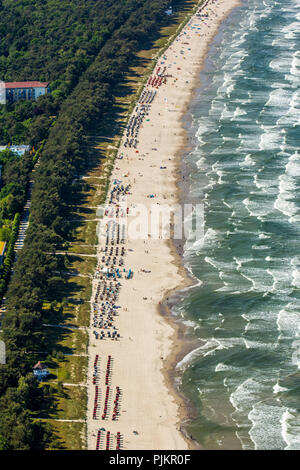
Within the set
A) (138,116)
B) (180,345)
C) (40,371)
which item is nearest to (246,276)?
(180,345)

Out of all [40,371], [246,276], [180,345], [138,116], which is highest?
[40,371]

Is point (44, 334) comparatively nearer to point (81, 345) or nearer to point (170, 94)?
point (81, 345)

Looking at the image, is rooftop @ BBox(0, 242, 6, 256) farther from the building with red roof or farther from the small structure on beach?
the building with red roof

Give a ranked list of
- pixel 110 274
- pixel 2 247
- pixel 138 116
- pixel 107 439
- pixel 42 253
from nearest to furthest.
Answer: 1. pixel 107 439
2. pixel 42 253
3. pixel 110 274
4. pixel 2 247
5. pixel 138 116

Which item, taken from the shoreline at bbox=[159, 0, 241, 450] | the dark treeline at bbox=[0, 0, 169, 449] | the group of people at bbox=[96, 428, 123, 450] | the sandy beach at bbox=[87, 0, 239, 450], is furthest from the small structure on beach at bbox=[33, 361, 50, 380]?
the shoreline at bbox=[159, 0, 241, 450]

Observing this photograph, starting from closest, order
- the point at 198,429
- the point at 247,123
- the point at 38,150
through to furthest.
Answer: the point at 198,429 < the point at 38,150 < the point at 247,123

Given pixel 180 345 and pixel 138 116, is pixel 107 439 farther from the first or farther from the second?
pixel 138 116

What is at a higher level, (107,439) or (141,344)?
(107,439)
